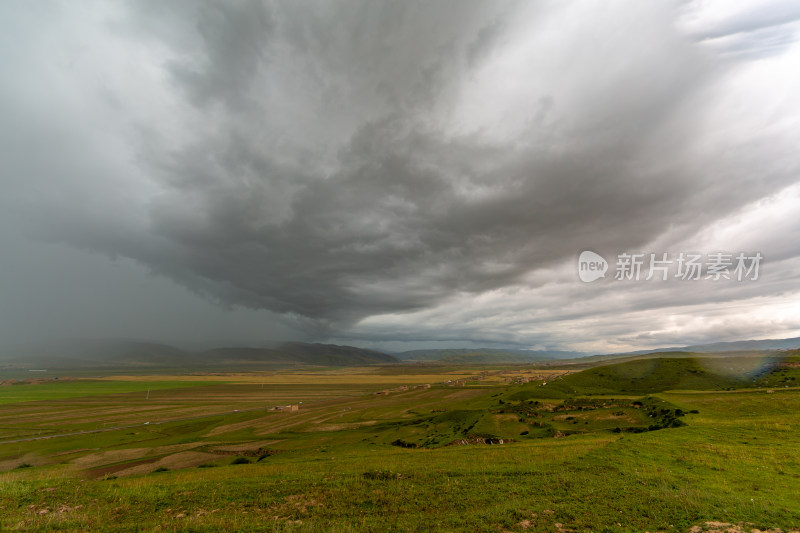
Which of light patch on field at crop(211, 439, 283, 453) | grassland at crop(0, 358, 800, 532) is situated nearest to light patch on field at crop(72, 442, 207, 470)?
grassland at crop(0, 358, 800, 532)

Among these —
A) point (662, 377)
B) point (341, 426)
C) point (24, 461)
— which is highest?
point (662, 377)

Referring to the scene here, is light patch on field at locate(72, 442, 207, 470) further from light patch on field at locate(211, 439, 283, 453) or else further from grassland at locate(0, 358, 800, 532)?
light patch on field at locate(211, 439, 283, 453)

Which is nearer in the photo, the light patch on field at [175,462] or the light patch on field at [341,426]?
the light patch on field at [175,462]

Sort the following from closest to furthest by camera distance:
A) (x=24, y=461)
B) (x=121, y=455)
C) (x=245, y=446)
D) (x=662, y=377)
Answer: (x=24, y=461), (x=121, y=455), (x=245, y=446), (x=662, y=377)

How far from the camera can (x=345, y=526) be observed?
61.7 feet

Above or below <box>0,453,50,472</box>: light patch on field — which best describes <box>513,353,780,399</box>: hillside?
above

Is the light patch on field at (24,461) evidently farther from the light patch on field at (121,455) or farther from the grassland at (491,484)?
the light patch on field at (121,455)

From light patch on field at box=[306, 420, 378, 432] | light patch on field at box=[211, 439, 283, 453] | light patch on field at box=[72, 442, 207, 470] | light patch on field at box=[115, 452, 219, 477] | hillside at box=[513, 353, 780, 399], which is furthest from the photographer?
hillside at box=[513, 353, 780, 399]

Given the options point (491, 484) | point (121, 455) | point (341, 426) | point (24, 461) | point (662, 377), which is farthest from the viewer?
point (662, 377)

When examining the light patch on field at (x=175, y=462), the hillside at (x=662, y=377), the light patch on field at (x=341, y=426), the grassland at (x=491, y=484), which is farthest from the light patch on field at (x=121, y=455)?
the hillside at (x=662, y=377)

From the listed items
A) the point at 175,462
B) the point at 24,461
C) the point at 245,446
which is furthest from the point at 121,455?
the point at 245,446

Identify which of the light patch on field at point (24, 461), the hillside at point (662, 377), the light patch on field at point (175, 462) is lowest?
the light patch on field at point (24, 461)

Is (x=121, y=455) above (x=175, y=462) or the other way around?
the other way around

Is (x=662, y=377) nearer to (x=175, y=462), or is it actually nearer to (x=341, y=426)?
(x=341, y=426)
